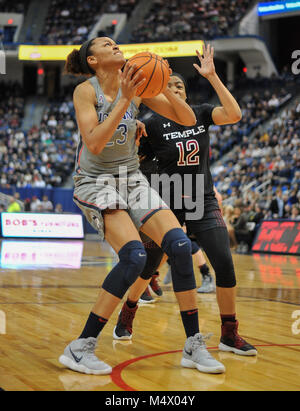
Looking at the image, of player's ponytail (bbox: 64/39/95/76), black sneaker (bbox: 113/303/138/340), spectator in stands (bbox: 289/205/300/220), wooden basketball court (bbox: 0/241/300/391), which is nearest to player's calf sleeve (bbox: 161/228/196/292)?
wooden basketball court (bbox: 0/241/300/391)

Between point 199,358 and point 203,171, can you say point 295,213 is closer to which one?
point 203,171

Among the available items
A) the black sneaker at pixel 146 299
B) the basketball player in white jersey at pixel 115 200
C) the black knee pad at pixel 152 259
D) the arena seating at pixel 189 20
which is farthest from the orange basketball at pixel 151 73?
the arena seating at pixel 189 20

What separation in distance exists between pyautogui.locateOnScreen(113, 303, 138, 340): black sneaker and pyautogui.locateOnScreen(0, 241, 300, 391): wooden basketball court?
77 millimetres

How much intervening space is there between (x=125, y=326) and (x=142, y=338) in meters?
0.16

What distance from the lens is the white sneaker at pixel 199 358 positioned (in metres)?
3.28

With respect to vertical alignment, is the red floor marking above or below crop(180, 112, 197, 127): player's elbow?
below

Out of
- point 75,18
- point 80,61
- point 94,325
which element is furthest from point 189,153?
point 75,18

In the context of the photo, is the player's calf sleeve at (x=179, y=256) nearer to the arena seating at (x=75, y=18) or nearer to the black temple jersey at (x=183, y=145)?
the black temple jersey at (x=183, y=145)

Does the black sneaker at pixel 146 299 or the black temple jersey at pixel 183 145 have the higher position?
the black temple jersey at pixel 183 145

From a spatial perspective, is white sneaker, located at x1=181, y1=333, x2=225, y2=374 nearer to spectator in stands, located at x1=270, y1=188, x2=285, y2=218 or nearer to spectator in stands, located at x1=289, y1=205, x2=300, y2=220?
spectator in stands, located at x1=289, y1=205, x2=300, y2=220

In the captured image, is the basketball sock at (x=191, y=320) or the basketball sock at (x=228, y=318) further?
the basketball sock at (x=228, y=318)

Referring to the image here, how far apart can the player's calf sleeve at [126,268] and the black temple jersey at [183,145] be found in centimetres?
103

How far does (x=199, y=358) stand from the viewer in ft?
11.0

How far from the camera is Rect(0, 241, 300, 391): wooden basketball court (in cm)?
308
